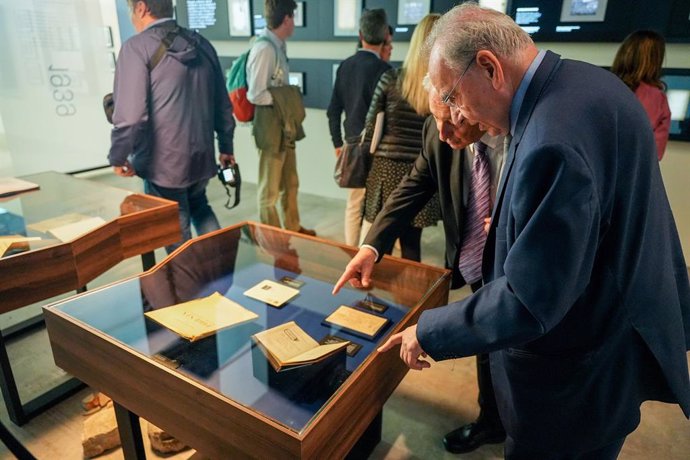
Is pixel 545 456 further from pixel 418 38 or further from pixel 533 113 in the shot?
pixel 418 38

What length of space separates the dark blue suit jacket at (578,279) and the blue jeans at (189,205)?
201 centimetres

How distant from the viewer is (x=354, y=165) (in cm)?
280

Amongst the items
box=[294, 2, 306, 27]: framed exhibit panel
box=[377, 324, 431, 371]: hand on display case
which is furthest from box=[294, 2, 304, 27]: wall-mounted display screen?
box=[377, 324, 431, 371]: hand on display case

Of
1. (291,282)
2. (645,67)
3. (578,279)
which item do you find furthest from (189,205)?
(645,67)

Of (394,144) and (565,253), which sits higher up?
(565,253)

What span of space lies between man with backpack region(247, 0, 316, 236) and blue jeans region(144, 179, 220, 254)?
2.20ft

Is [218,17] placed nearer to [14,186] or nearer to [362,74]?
[362,74]

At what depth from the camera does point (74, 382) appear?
2154mm

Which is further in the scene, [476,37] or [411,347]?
[411,347]

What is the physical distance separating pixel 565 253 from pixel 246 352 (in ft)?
2.82

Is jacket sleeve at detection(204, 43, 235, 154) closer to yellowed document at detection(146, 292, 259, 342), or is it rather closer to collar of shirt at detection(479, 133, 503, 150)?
yellowed document at detection(146, 292, 259, 342)

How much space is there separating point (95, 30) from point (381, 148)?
3438 millimetres

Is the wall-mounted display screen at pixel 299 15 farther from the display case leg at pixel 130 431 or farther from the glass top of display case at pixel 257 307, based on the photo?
the display case leg at pixel 130 431

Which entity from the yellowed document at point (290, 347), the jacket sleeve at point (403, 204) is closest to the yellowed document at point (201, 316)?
the yellowed document at point (290, 347)
